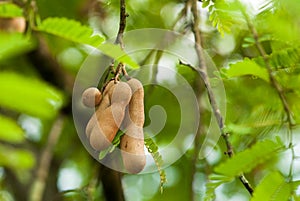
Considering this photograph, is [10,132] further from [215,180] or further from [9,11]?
[215,180]

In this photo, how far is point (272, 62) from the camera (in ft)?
3.70

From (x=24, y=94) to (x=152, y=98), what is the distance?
4.44 feet

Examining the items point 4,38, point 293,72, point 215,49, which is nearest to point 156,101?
point 215,49

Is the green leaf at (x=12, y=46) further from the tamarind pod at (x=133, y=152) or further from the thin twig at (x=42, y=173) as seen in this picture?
the thin twig at (x=42, y=173)

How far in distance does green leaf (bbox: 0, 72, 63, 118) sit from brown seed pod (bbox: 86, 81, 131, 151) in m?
0.41

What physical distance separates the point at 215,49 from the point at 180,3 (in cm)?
18

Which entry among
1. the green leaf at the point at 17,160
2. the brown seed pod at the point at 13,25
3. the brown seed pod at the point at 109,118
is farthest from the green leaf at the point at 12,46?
the brown seed pod at the point at 13,25

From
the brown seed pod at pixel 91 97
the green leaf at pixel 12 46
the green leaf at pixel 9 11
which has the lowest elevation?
the green leaf at pixel 12 46

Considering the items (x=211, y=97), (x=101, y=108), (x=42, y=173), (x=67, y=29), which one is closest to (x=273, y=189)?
(x=211, y=97)

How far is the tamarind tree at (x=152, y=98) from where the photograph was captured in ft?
2.54

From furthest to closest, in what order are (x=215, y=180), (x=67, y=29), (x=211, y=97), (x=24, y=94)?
(x=211, y=97), (x=215, y=180), (x=67, y=29), (x=24, y=94)

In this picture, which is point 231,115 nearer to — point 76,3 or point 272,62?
point 272,62

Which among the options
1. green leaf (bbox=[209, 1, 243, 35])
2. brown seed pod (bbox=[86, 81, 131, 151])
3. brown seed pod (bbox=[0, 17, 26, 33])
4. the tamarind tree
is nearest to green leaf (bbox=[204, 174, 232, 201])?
the tamarind tree

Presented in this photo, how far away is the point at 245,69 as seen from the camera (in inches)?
41.7
